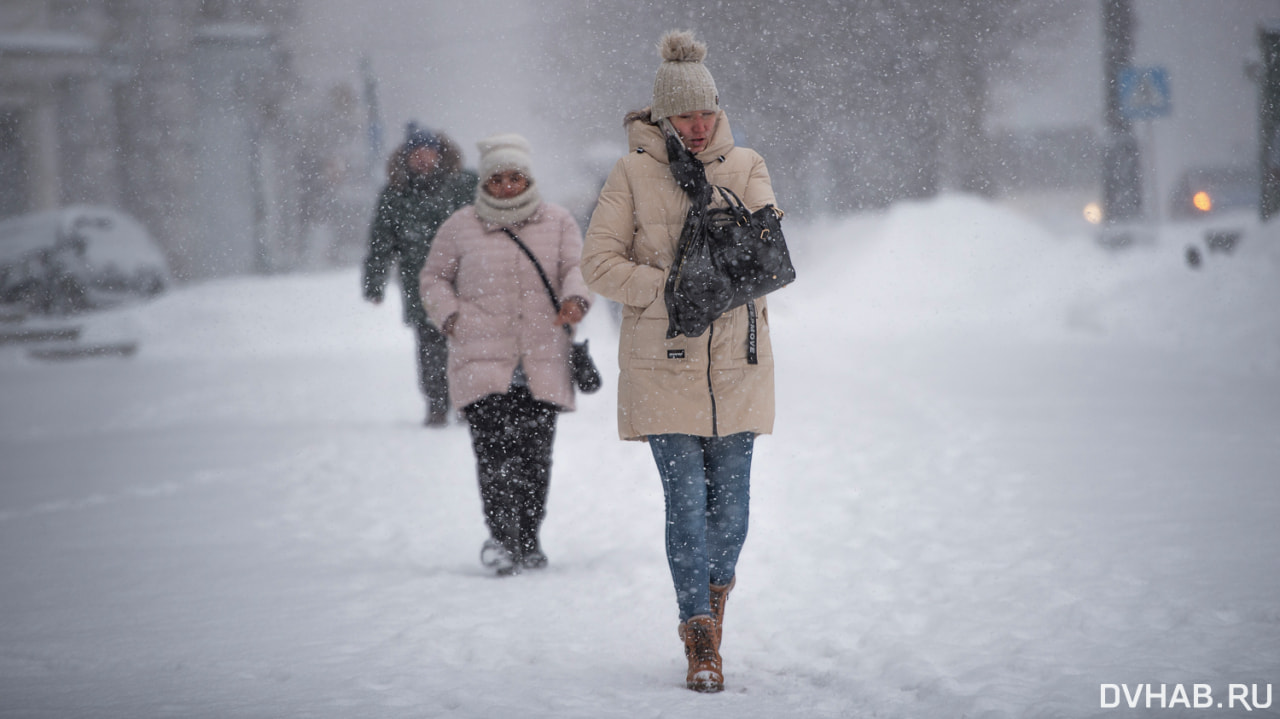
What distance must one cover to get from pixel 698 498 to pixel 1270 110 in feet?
34.7

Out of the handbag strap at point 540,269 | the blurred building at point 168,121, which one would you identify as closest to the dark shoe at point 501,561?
the handbag strap at point 540,269

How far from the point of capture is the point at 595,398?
26.9ft

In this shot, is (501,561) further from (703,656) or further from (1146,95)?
(1146,95)

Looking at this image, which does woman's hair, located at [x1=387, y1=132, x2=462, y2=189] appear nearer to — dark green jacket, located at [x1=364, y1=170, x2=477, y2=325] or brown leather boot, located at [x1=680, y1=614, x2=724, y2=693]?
dark green jacket, located at [x1=364, y1=170, x2=477, y2=325]

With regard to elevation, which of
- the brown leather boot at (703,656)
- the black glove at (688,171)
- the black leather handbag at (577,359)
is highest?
the black glove at (688,171)

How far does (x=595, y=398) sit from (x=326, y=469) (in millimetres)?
2612

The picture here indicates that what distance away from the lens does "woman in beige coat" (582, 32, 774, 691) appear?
8.45 ft

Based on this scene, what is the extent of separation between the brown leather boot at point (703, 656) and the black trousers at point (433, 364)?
12.7 feet

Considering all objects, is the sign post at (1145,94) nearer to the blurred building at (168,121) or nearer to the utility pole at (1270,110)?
the utility pole at (1270,110)

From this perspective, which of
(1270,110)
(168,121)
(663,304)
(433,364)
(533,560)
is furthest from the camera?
(168,121)

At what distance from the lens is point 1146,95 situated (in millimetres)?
9703

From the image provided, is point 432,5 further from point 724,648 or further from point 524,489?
point 724,648

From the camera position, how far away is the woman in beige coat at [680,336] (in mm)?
2576

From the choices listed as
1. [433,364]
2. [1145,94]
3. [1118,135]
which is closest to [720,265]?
[433,364]
